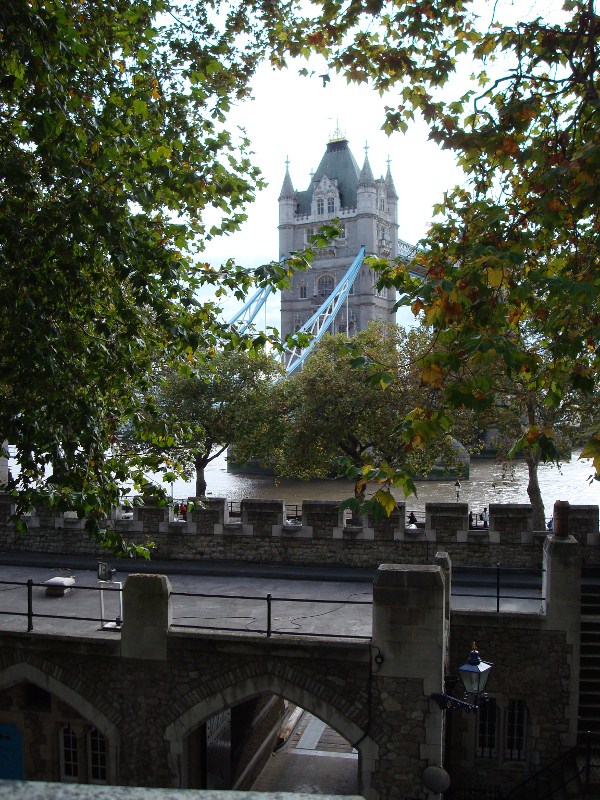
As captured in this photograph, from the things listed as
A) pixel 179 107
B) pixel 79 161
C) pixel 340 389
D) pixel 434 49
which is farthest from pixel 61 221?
pixel 340 389

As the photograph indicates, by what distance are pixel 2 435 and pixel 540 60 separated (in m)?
6.40

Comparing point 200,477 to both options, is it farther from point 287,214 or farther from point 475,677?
point 287,214

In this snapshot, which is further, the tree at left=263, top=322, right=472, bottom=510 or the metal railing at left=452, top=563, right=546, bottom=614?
the tree at left=263, top=322, right=472, bottom=510

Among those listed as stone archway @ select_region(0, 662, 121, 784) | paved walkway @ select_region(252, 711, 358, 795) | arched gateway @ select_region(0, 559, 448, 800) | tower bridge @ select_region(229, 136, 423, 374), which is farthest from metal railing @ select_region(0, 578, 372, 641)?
tower bridge @ select_region(229, 136, 423, 374)

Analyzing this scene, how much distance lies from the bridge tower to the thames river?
176ft

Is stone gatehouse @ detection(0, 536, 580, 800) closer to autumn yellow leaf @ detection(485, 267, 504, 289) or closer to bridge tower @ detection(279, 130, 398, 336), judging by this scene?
autumn yellow leaf @ detection(485, 267, 504, 289)

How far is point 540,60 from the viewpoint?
6.84 m

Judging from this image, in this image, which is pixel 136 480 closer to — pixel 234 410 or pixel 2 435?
pixel 2 435

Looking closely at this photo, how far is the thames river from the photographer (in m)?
38.7

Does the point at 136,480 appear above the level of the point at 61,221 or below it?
below

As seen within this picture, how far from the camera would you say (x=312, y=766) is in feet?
42.5

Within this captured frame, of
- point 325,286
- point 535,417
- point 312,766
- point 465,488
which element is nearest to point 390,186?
point 325,286

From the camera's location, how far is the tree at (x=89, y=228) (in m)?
7.82

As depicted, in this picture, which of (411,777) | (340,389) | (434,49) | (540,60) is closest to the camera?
(540,60)
